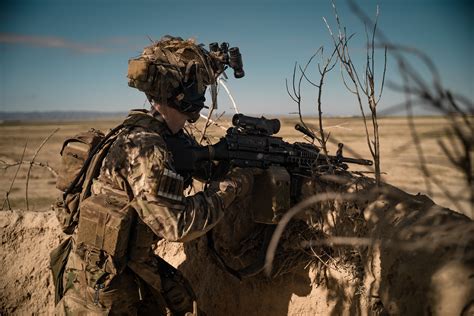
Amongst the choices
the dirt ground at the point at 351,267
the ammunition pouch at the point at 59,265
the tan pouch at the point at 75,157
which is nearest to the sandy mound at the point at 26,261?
the dirt ground at the point at 351,267

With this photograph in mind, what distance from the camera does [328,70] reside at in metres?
2.57

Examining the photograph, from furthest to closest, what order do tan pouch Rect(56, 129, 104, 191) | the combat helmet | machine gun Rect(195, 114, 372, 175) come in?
machine gun Rect(195, 114, 372, 175)
tan pouch Rect(56, 129, 104, 191)
the combat helmet

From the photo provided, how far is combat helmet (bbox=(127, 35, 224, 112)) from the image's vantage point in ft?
10.2

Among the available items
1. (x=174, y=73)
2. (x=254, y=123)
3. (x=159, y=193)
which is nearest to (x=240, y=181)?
(x=254, y=123)

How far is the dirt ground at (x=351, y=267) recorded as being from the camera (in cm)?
212

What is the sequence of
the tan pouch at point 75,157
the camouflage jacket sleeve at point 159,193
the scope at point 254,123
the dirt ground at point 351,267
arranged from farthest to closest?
the scope at point 254,123 < the tan pouch at point 75,157 < the camouflage jacket sleeve at point 159,193 < the dirt ground at point 351,267

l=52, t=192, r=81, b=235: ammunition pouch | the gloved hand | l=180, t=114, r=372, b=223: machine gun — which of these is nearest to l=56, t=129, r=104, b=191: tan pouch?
l=52, t=192, r=81, b=235: ammunition pouch

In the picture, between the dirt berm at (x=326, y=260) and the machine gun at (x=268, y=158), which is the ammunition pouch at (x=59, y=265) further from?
the machine gun at (x=268, y=158)

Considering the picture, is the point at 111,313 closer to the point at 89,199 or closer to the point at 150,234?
the point at 150,234

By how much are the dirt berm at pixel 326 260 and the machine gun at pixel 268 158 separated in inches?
8.6

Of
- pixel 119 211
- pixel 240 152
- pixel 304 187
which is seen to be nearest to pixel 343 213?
pixel 304 187

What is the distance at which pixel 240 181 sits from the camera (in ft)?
10.8

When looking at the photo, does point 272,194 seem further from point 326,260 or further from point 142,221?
point 142,221

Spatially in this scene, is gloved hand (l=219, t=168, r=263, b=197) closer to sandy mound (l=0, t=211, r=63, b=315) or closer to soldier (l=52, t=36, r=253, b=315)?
soldier (l=52, t=36, r=253, b=315)
